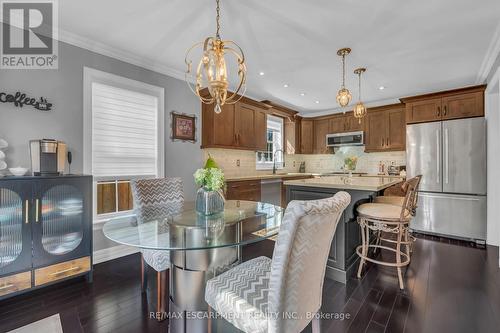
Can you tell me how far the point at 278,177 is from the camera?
16.2 ft

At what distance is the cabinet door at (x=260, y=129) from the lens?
4.80 meters

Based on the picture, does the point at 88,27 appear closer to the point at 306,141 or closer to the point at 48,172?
the point at 48,172

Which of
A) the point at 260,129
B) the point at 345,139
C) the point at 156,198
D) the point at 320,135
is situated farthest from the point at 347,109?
the point at 156,198

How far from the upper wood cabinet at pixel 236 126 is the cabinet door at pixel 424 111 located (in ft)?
8.82

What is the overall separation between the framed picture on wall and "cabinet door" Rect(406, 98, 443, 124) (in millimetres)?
3831

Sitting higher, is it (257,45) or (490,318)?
(257,45)

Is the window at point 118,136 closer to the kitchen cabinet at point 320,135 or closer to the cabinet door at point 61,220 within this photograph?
the cabinet door at point 61,220

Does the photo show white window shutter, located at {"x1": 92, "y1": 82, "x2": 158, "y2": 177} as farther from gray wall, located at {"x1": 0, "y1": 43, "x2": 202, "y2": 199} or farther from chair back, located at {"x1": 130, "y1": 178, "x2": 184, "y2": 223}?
chair back, located at {"x1": 130, "y1": 178, "x2": 184, "y2": 223}

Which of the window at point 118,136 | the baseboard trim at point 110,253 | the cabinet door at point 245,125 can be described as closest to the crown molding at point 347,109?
the cabinet door at point 245,125

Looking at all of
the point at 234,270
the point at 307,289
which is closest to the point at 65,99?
the point at 234,270

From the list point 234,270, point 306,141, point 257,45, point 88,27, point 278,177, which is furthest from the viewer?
point 306,141

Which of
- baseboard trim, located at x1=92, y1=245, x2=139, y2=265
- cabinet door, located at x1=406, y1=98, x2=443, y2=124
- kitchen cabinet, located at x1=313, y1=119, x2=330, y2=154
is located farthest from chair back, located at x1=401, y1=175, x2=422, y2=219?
kitchen cabinet, located at x1=313, y1=119, x2=330, y2=154

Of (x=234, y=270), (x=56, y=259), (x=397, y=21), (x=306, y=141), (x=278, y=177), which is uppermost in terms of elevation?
(x=397, y=21)

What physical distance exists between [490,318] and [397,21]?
260 cm
